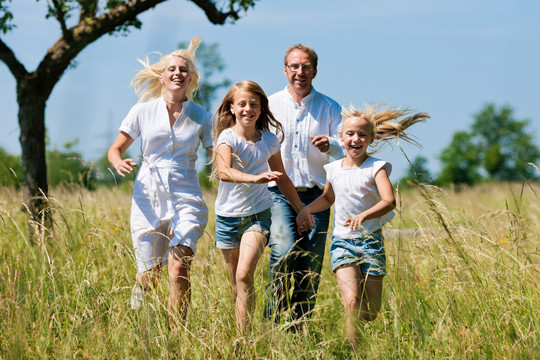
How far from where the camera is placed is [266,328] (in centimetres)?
358

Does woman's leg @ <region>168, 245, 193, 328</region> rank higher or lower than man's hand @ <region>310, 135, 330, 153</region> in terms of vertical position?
lower

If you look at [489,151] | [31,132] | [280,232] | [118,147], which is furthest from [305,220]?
[489,151]

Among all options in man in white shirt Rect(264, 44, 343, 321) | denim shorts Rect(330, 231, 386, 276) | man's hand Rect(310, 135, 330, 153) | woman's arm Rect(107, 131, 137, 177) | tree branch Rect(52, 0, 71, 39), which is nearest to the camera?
denim shorts Rect(330, 231, 386, 276)

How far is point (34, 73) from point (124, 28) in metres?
1.38

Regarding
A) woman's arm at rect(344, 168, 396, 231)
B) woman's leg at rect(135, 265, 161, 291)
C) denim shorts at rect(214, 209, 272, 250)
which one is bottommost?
woman's leg at rect(135, 265, 161, 291)

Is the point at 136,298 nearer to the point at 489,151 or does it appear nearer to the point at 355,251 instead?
the point at 355,251

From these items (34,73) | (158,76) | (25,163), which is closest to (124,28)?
(34,73)

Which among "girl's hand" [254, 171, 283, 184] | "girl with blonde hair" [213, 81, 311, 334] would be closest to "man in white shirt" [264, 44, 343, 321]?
"girl with blonde hair" [213, 81, 311, 334]

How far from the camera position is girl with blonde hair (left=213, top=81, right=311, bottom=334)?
4.07 metres

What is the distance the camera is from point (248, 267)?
4.02m

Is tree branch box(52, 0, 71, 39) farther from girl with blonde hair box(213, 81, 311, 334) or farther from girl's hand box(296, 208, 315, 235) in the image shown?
girl's hand box(296, 208, 315, 235)

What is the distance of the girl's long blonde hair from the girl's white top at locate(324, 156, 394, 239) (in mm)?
714

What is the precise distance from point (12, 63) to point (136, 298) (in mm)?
5750

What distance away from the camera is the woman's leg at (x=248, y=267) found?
4.00m
